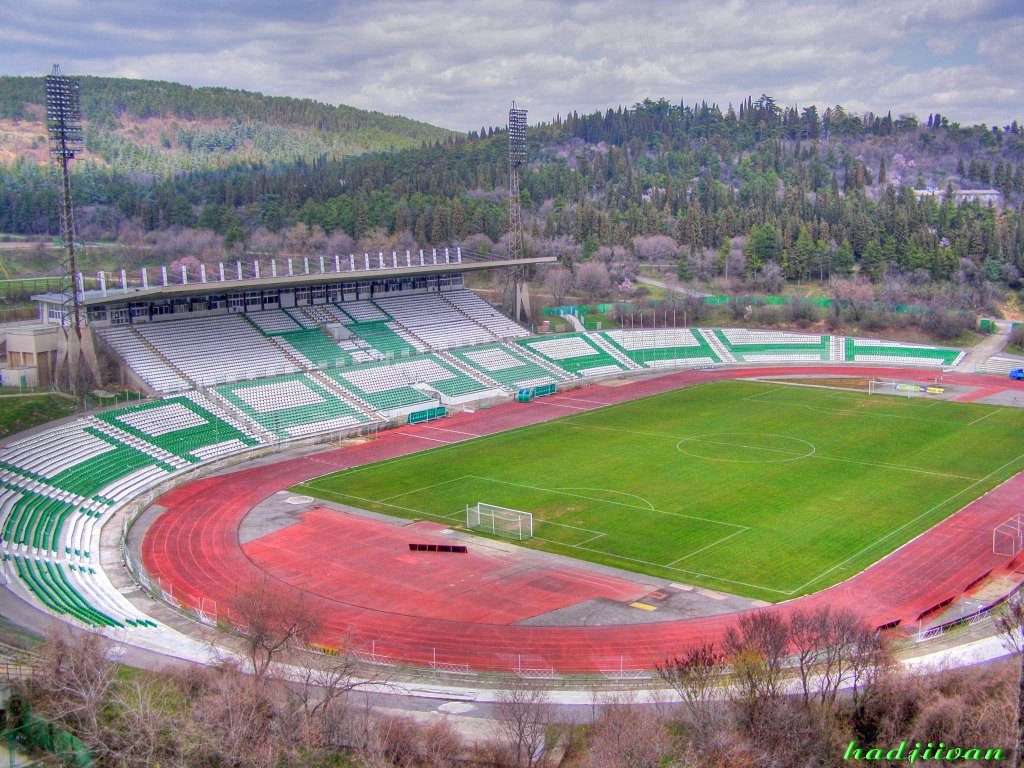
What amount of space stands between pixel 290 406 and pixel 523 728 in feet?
137

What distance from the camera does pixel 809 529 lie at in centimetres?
3956

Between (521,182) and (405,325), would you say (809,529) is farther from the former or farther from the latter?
(521,182)

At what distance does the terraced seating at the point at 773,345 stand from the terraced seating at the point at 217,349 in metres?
39.2

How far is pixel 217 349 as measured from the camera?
206 ft

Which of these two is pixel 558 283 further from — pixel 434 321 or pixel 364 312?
pixel 364 312

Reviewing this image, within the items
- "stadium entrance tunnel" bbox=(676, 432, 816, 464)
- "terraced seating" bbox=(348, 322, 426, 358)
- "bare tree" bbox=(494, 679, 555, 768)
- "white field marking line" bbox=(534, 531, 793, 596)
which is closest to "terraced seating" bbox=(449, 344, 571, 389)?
"terraced seating" bbox=(348, 322, 426, 358)

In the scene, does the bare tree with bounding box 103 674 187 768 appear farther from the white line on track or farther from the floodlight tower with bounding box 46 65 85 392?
the white line on track

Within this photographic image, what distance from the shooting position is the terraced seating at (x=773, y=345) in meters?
83.2

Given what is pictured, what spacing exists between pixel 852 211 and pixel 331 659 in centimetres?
10941

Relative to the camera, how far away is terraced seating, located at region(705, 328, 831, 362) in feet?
273

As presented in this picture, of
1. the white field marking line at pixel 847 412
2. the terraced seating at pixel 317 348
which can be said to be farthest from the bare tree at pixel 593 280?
the terraced seating at pixel 317 348

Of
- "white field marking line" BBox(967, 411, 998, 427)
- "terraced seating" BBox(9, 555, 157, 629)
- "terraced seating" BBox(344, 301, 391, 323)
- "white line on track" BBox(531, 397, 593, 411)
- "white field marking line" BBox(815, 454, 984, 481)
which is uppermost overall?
"terraced seating" BBox(344, 301, 391, 323)

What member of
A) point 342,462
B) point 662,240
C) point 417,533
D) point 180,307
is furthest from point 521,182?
point 417,533

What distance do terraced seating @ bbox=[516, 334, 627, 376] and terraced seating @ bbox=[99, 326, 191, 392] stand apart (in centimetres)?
2955
